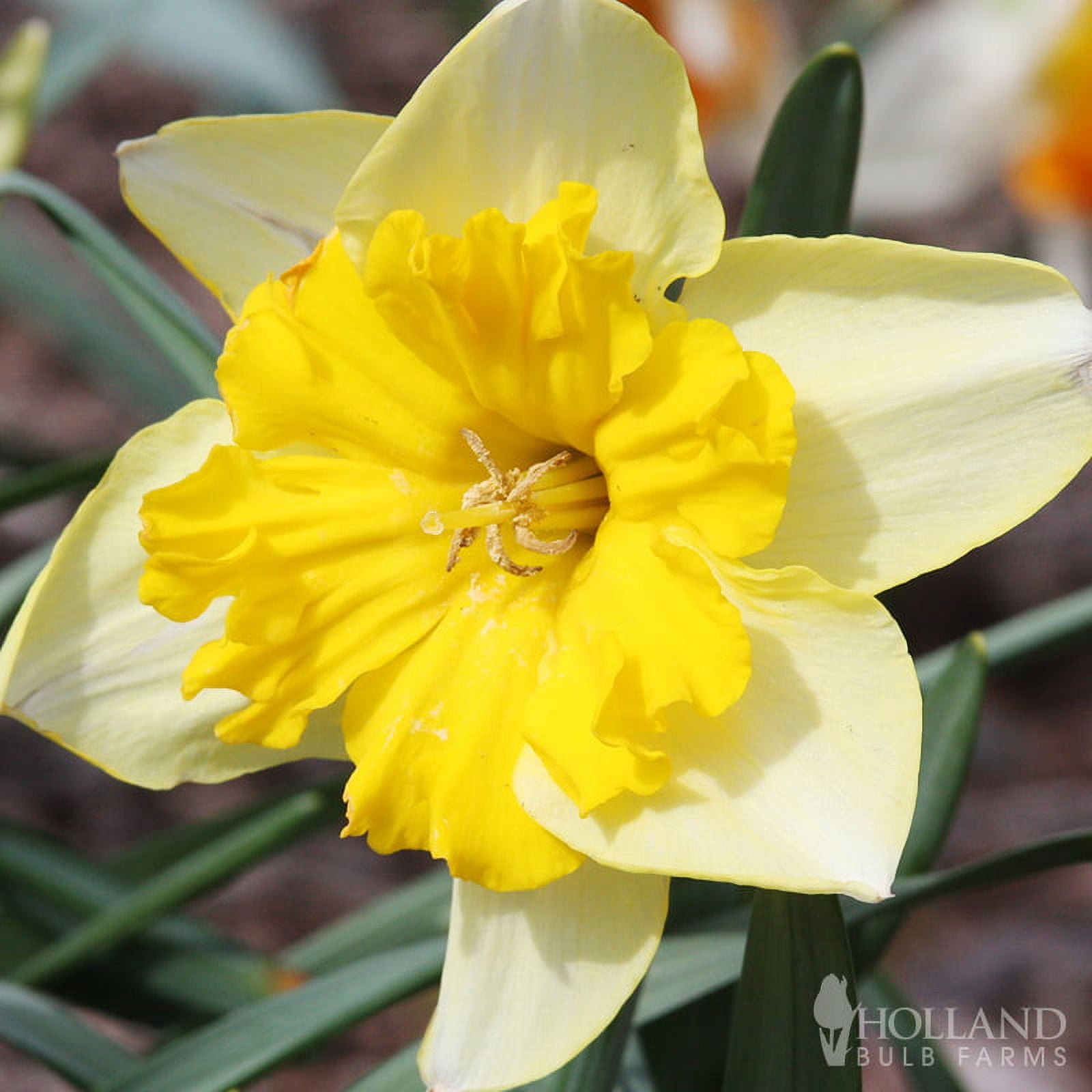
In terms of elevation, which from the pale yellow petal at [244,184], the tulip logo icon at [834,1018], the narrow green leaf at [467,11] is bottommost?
the tulip logo icon at [834,1018]

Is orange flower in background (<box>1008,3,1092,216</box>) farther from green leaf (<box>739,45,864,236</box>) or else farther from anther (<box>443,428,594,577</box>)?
anther (<box>443,428,594,577</box>)

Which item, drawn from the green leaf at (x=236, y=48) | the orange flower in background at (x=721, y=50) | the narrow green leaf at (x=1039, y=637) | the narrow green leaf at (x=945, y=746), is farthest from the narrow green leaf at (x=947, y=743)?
the green leaf at (x=236, y=48)

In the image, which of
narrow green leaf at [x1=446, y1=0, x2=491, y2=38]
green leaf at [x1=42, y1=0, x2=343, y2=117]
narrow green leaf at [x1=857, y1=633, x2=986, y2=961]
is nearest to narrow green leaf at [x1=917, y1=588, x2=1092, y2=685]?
narrow green leaf at [x1=857, y1=633, x2=986, y2=961]

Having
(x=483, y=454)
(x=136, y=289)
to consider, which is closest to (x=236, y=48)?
(x=136, y=289)

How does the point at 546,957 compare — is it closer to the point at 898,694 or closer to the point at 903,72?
the point at 898,694

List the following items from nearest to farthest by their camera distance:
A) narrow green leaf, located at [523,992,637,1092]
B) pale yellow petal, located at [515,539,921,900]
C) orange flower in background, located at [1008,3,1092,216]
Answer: pale yellow petal, located at [515,539,921,900], narrow green leaf, located at [523,992,637,1092], orange flower in background, located at [1008,3,1092,216]

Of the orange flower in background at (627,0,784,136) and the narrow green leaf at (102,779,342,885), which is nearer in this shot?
the narrow green leaf at (102,779,342,885)

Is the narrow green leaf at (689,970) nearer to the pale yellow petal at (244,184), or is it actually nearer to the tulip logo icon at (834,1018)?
the tulip logo icon at (834,1018)

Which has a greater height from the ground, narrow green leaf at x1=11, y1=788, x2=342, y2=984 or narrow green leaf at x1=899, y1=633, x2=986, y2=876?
narrow green leaf at x1=899, y1=633, x2=986, y2=876
